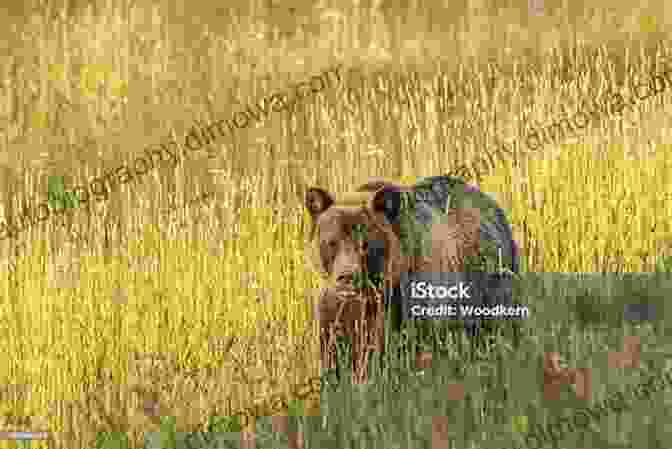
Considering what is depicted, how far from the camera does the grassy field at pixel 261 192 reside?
519 centimetres

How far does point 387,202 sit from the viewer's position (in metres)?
Result: 4.70

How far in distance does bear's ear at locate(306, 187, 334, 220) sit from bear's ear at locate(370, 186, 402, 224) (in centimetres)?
18

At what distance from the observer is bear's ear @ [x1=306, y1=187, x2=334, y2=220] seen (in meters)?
4.72

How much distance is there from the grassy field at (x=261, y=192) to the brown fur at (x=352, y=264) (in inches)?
8.5

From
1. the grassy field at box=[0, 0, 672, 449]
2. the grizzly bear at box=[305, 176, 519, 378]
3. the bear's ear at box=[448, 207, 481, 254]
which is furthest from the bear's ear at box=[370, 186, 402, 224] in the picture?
the bear's ear at box=[448, 207, 481, 254]

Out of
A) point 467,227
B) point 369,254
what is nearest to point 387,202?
point 369,254

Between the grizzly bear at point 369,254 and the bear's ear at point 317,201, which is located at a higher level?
the bear's ear at point 317,201

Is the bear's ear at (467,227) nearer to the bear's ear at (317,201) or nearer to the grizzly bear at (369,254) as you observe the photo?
the grizzly bear at (369,254)

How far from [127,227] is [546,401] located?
304 centimetres

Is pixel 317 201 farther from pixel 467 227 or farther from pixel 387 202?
pixel 467 227

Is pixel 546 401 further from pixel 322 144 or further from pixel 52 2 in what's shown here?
pixel 52 2

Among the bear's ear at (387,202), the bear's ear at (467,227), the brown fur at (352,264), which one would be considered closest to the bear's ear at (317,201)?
the brown fur at (352,264)

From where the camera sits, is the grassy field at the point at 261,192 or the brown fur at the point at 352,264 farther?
the grassy field at the point at 261,192

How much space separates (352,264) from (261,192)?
2482mm
